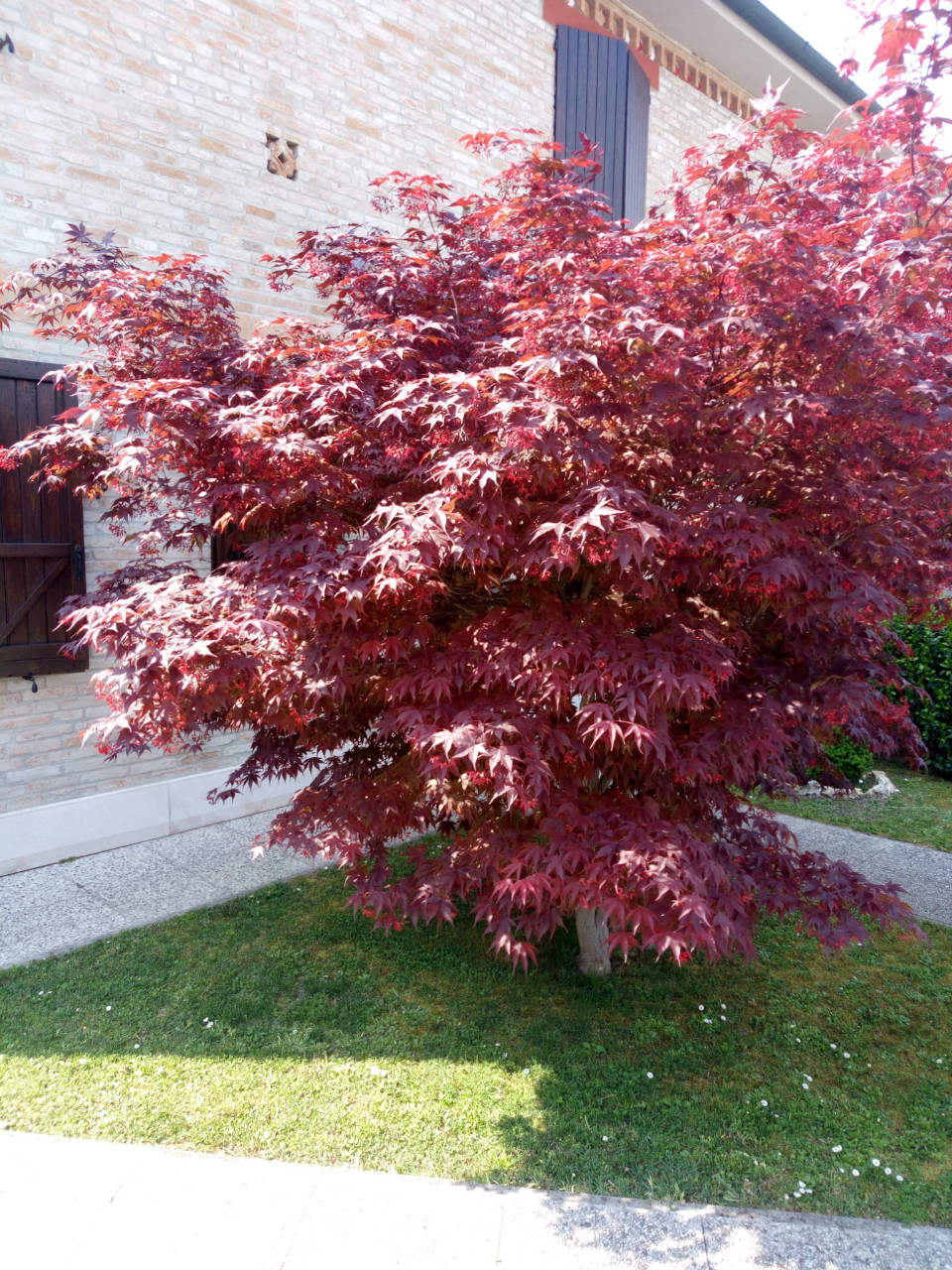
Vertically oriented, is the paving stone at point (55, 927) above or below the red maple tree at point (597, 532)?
below

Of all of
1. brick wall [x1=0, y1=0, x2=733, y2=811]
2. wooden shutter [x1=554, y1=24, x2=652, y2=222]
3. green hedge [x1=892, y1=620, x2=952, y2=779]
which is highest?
wooden shutter [x1=554, y1=24, x2=652, y2=222]

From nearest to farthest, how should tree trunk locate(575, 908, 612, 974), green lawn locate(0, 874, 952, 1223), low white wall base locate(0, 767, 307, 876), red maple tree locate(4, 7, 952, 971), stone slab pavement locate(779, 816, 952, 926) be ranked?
red maple tree locate(4, 7, 952, 971) < green lawn locate(0, 874, 952, 1223) < tree trunk locate(575, 908, 612, 974) < stone slab pavement locate(779, 816, 952, 926) < low white wall base locate(0, 767, 307, 876)

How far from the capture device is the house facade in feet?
16.2

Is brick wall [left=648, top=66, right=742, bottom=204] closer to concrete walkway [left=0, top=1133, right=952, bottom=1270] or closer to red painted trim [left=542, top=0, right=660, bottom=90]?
red painted trim [left=542, top=0, right=660, bottom=90]

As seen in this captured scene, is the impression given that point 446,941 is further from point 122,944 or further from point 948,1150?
point 948,1150

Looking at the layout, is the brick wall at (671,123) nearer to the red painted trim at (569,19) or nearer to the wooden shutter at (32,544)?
the red painted trim at (569,19)

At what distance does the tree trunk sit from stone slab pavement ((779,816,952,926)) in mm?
1933

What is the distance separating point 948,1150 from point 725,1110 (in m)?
0.76

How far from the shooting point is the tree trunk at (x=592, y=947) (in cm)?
412

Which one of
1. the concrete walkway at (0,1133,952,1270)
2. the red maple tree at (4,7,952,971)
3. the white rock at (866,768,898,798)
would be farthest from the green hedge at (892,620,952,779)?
the concrete walkway at (0,1133,952,1270)

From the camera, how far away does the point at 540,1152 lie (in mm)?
2982

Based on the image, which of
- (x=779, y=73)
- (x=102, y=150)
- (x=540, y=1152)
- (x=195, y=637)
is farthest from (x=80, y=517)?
(x=779, y=73)

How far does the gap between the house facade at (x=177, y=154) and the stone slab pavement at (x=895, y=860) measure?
12.8 ft

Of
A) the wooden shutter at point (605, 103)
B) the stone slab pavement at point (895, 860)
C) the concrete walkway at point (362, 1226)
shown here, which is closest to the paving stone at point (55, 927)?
the concrete walkway at point (362, 1226)
